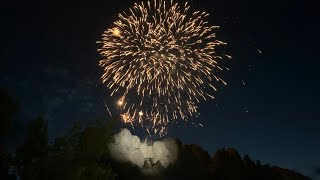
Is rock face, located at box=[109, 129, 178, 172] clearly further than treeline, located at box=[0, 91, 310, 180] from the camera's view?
Yes

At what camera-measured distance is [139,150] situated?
42.9 meters

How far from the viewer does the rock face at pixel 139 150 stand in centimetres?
4025

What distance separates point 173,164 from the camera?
146 ft

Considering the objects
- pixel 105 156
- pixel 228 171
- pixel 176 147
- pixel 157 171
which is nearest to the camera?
pixel 105 156

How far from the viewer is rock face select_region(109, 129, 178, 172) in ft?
132
